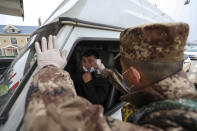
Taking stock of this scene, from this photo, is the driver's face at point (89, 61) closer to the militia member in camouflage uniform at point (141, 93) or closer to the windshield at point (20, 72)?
the windshield at point (20, 72)

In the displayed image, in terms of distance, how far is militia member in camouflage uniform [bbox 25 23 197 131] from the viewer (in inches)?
19.7

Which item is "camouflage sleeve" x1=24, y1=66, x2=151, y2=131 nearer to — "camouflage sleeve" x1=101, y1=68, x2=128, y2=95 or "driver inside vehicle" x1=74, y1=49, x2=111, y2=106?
"camouflage sleeve" x1=101, y1=68, x2=128, y2=95

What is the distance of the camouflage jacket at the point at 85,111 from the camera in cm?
49

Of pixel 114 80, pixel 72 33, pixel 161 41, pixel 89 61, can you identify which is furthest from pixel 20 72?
pixel 161 41

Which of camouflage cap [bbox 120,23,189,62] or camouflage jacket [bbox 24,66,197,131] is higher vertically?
camouflage cap [bbox 120,23,189,62]

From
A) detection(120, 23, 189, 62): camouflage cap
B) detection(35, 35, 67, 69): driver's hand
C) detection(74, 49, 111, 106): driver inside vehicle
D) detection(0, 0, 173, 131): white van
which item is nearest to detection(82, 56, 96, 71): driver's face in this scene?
detection(74, 49, 111, 106): driver inside vehicle

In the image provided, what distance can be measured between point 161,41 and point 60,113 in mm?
715

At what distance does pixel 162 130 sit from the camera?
0.53 m

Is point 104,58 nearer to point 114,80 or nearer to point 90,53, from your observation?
point 90,53

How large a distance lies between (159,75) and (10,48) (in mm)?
29042

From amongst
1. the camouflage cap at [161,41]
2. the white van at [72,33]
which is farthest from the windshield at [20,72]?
the camouflage cap at [161,41]

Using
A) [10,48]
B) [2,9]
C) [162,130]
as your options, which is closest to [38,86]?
[162,130]

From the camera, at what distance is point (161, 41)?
69cm

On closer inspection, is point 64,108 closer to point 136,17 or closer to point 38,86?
point 38,86
